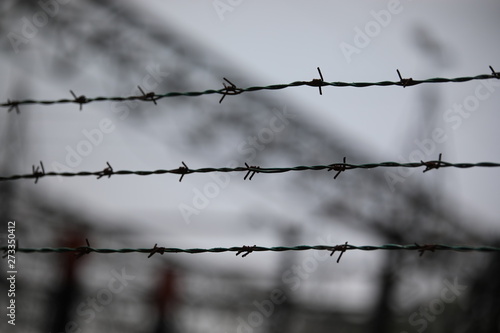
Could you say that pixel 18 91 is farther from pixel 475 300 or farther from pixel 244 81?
pixel 475 300

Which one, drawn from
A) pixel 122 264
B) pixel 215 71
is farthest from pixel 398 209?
pixel 122 264

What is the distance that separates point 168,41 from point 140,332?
18.7ft

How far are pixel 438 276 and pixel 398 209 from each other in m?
1.84

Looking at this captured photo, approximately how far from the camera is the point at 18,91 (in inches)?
372

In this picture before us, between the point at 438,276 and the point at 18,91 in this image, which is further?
the point at 438,276

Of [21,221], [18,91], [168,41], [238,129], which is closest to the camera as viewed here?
[18,91]

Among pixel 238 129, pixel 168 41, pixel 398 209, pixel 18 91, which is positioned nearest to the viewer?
pixel 18 91

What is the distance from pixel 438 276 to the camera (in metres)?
12.2

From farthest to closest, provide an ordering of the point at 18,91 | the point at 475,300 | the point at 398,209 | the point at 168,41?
the point at 398,209 < the point at 168,41 < the point at 18,91 < the point at 475,300

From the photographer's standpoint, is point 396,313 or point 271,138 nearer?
point 396,313

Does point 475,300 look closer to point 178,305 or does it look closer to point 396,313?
point 396,313

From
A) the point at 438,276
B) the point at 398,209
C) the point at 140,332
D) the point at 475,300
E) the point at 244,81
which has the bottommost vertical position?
the point at 140,332

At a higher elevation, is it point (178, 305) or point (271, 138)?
point (271, 138)

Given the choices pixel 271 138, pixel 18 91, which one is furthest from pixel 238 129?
pixel 18 91
